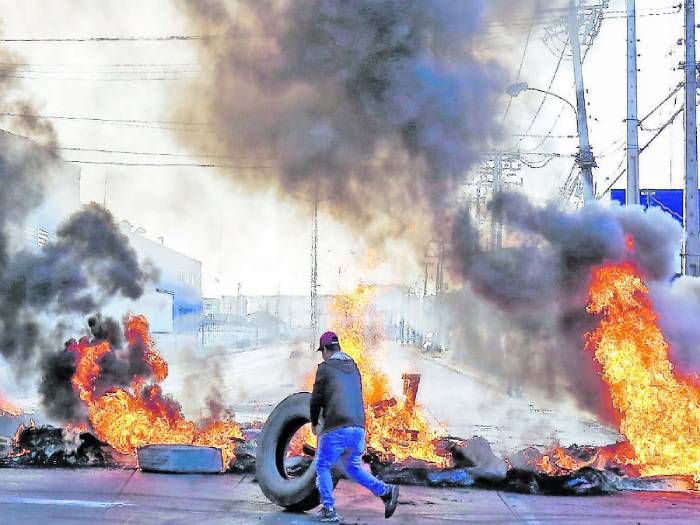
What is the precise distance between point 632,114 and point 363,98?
7812mm

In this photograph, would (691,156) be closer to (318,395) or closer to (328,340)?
(328,340)

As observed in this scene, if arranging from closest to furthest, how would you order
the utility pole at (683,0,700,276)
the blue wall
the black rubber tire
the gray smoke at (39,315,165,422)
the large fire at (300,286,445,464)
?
the black rubber tire → the large fire at (300,286,445,464) → the gray smoke at (39,315,165,422) → the utility pole at (683,0,700,276) → the blue wall

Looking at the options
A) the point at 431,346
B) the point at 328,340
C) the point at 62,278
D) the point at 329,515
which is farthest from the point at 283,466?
the point at 431,346

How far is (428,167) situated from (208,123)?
3.83 meters

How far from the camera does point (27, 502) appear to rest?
7262mm

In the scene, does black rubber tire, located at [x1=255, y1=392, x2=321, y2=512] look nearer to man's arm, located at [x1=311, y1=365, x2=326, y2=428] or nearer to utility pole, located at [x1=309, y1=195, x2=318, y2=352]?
man's arm, located at [x1=311, y1=365, x2=326, y2=428]

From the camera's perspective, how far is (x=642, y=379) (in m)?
9.68

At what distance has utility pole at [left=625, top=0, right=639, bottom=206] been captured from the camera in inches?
636

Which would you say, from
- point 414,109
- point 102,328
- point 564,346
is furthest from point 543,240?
point 102,328

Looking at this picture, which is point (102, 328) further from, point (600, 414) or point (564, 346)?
point (600, 414)

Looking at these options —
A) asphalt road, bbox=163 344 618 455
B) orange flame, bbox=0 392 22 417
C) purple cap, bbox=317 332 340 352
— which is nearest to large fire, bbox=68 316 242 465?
orange flame, bbox=0 392 22 417

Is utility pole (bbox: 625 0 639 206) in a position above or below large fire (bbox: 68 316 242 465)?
above

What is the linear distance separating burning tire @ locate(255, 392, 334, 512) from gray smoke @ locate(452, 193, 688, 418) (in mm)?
4704

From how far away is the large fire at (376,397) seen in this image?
9484mm
